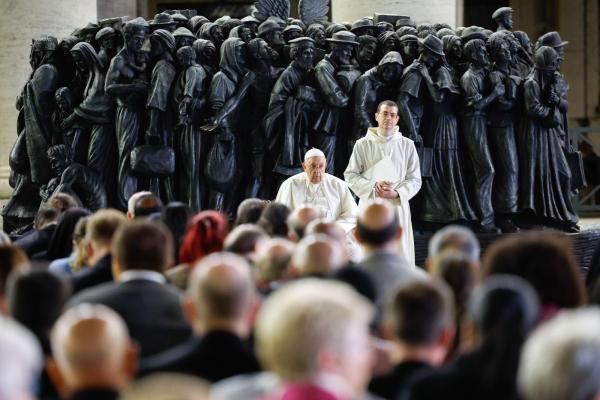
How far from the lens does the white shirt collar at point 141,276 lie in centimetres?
532

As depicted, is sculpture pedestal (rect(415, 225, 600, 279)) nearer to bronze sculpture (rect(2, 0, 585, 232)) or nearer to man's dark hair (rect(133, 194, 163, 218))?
bronze sculpture (rect(2, 0, 585, 232))

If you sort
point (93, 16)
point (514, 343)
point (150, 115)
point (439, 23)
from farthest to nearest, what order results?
point (93, 16) → point (439, 23) → point (150, 115) → point (514, 343)

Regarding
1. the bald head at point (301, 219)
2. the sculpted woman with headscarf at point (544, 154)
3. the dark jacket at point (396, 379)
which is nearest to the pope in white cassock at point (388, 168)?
the sculpted woman with headscarf at point (544, 154)

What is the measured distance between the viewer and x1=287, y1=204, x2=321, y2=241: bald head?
732 centimetres

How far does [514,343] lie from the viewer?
4133 millimetres

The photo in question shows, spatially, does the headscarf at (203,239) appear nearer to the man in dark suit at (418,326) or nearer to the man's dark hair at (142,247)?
the man's dark hair at (142,247)

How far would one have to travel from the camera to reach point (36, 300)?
15.9 ft

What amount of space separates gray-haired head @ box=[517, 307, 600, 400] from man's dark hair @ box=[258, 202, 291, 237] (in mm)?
4546

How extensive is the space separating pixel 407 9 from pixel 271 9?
1.89 meters

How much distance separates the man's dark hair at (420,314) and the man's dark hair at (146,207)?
14.1 ft

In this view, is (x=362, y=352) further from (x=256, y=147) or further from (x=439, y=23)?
(x=439, y=23)

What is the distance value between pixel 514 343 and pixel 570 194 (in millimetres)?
10970

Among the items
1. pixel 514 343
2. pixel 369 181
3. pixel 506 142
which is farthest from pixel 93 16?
pixel 514 343

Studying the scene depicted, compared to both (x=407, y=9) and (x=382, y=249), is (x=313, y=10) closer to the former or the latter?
(x=407, y=9)
